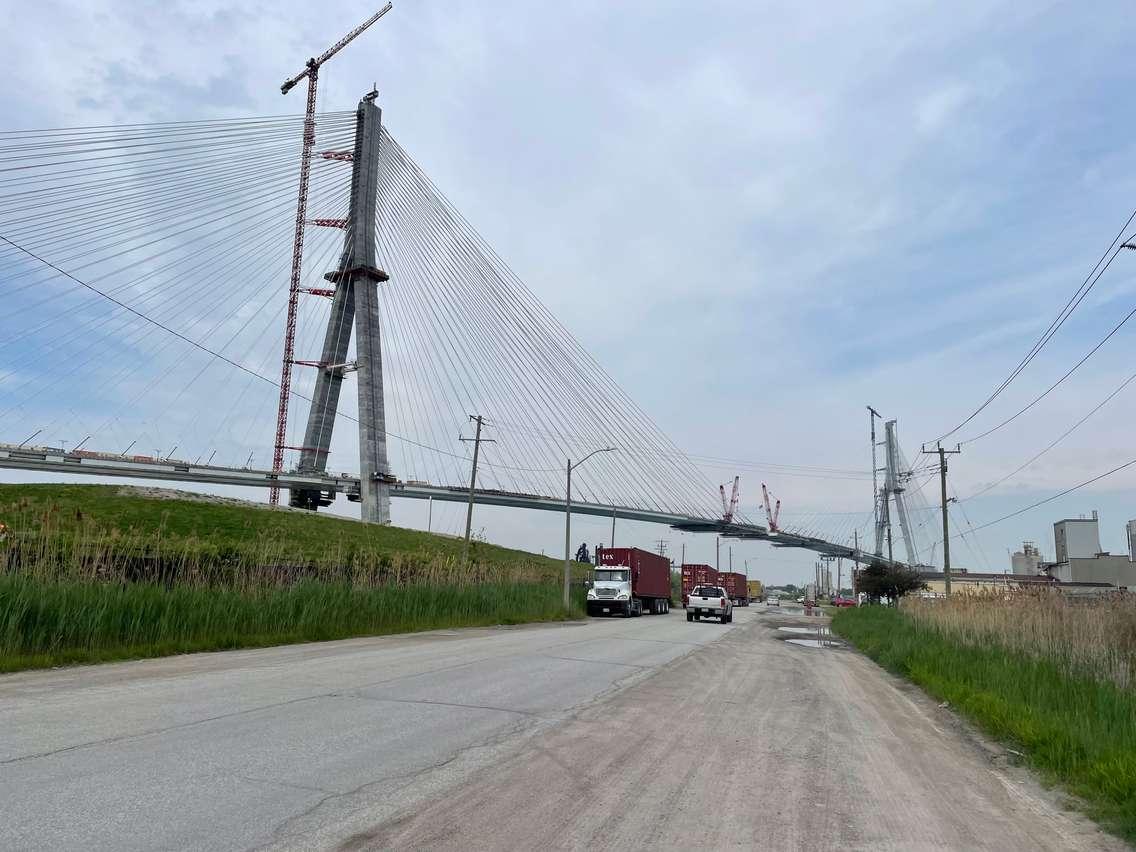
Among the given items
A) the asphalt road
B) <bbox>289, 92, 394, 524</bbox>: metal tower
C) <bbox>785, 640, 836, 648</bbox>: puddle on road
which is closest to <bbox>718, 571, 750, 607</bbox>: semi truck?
<bbox>289, 92, 394, 524</bbox>: metal tower

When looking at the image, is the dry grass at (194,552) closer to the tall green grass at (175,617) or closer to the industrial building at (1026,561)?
the tall green grass at (175,617)

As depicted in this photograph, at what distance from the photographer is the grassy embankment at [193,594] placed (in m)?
13.7

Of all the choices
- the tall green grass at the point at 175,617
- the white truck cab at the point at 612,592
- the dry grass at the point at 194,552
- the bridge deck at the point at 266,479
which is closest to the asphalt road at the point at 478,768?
the tall green grass at the point at 175,617

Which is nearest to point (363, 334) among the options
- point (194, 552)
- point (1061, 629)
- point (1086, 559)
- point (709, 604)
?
point (709, 604)

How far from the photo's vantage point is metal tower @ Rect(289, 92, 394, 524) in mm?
50188

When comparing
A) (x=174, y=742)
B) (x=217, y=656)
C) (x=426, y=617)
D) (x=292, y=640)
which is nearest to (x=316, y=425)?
(x=426, y=617)

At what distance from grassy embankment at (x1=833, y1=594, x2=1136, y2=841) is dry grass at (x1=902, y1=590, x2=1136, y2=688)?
24 millimetres

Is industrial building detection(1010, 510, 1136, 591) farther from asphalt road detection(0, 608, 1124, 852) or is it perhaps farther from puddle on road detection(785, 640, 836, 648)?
asphalt road detection(0, 608, 1124, 852)

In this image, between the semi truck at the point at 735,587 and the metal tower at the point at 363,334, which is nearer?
the metal tower at the point at 363,334

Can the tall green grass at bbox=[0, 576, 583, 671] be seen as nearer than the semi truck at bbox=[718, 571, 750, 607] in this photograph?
Yes

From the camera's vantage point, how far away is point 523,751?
7.59 m

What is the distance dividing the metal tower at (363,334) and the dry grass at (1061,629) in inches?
1523

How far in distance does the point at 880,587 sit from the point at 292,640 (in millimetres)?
56607

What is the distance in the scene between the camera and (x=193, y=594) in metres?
17.0
